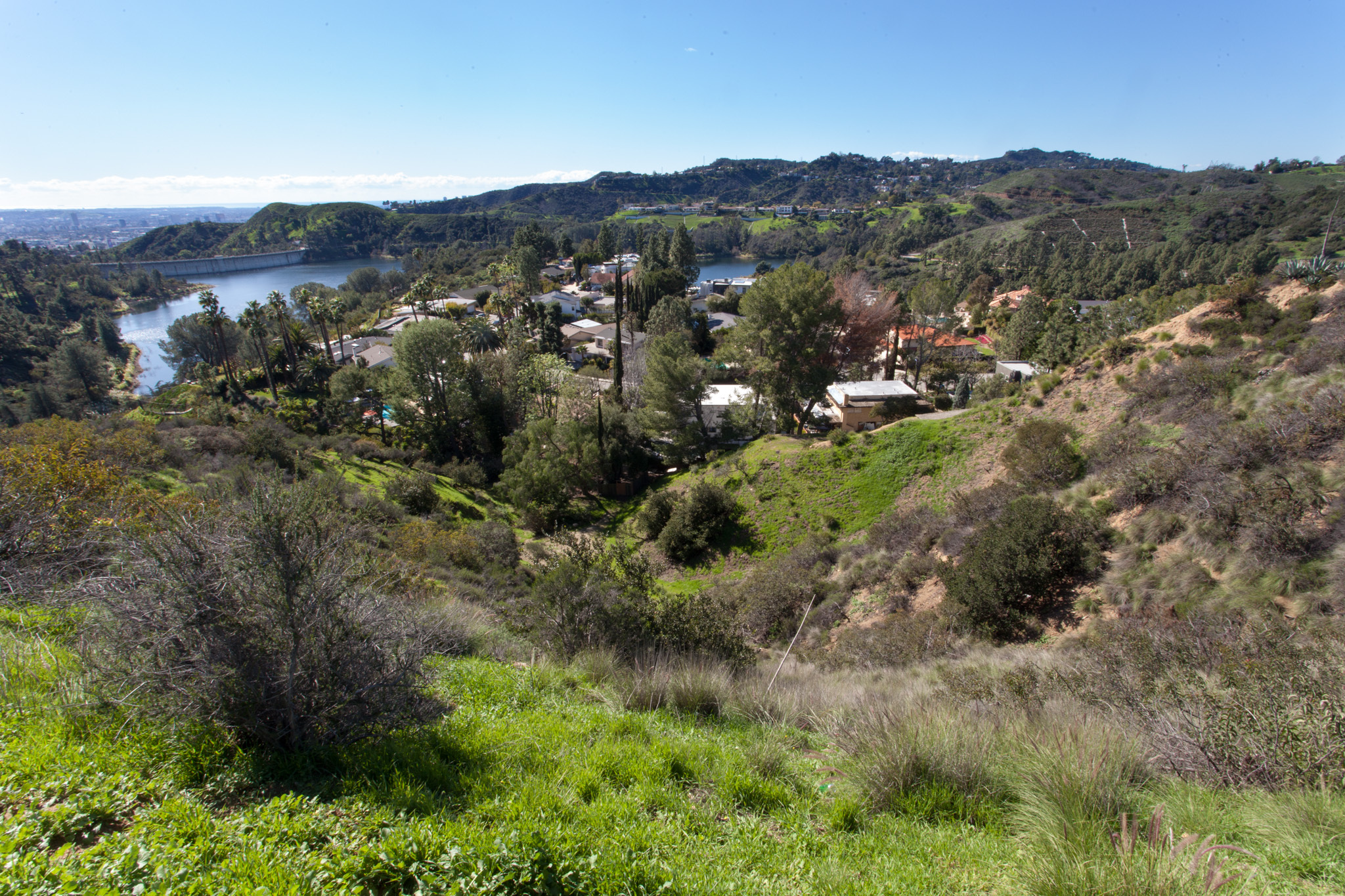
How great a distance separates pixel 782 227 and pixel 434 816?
A: 148 metres

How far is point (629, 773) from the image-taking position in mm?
3867

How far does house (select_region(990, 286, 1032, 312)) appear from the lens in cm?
5658

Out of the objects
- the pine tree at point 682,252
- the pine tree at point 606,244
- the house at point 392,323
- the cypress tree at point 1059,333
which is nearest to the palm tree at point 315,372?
the house at point 392,323

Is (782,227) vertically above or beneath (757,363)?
above

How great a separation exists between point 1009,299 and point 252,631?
71.3 m

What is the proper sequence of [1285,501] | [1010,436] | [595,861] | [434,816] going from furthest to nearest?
[1010,436]
[1285,501]
[434,816]
[595,861]

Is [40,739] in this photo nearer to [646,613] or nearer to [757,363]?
[646,613]

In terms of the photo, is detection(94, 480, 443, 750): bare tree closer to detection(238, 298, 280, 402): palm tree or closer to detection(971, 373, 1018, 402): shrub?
detection(971, 373, 1018, 402): shrub

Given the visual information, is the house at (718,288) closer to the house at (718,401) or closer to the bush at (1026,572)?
the house at (718,401)

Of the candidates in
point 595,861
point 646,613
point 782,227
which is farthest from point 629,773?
point 782,227

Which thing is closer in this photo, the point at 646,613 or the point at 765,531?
the point at 646,613

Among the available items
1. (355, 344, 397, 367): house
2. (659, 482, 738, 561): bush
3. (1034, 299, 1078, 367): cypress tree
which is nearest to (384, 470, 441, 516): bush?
(659, 482, 738, 561): bush

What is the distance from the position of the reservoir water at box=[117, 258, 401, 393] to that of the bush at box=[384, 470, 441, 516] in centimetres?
4002

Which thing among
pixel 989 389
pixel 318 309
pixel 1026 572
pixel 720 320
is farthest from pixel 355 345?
pixel 1026 572
